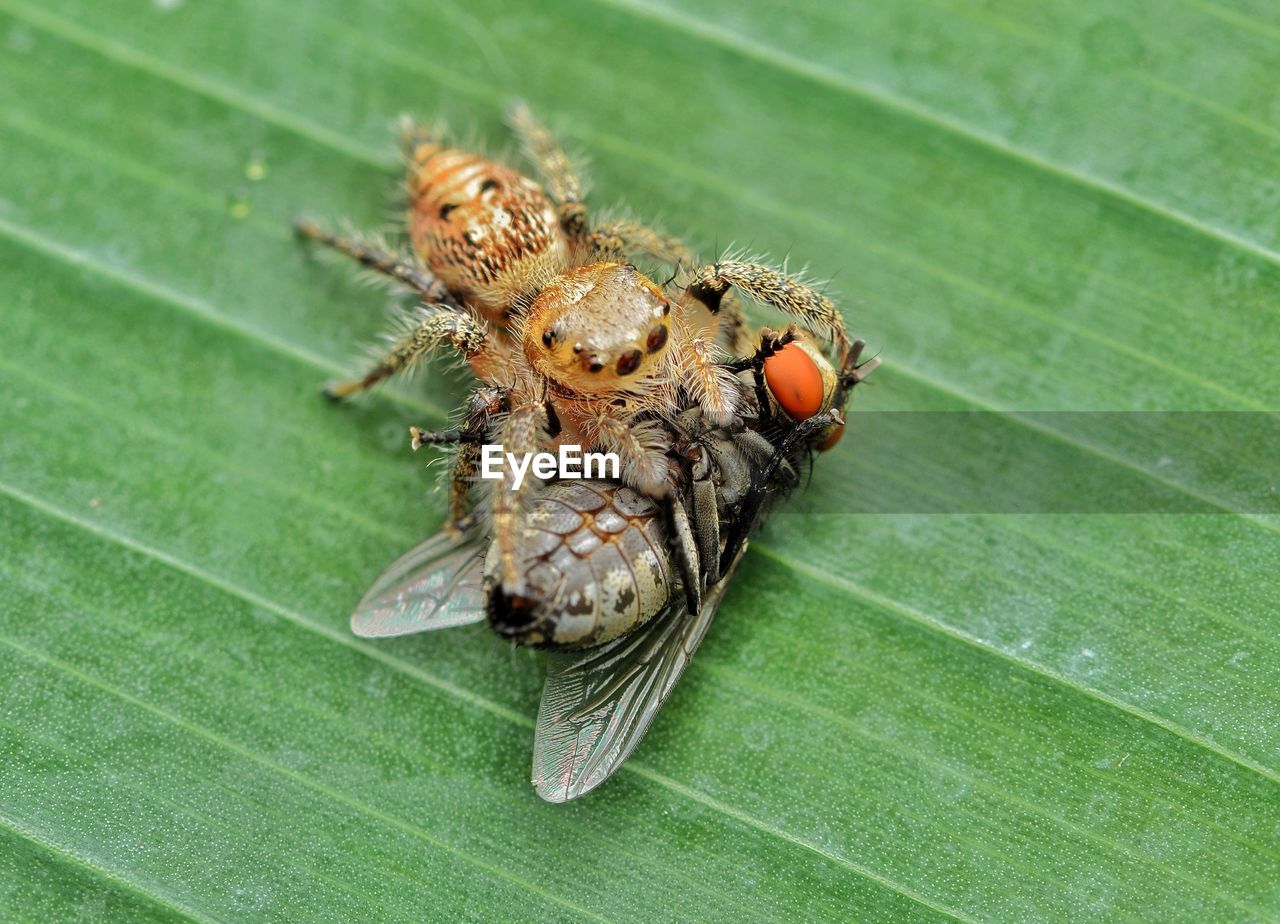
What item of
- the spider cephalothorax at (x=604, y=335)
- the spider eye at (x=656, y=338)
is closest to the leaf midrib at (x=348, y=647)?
the spider cephalothorax at (x=604, y=335)

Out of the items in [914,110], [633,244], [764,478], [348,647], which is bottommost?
[348,647]

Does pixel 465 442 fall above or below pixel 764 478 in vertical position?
below

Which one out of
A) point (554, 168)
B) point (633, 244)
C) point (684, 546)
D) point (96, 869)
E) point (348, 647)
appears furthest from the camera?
point (554, 168)

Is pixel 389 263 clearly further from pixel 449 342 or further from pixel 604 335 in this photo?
pixel 604 335

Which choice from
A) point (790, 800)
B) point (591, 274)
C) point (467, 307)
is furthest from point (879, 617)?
point (467, 307)

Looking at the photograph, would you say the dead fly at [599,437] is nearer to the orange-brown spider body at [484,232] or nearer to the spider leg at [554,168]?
the orange-brown spider body at [484,232]

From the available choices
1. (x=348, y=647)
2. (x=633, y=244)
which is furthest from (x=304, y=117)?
(x=348, y=647)

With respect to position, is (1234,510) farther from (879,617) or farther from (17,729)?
(17,729)
